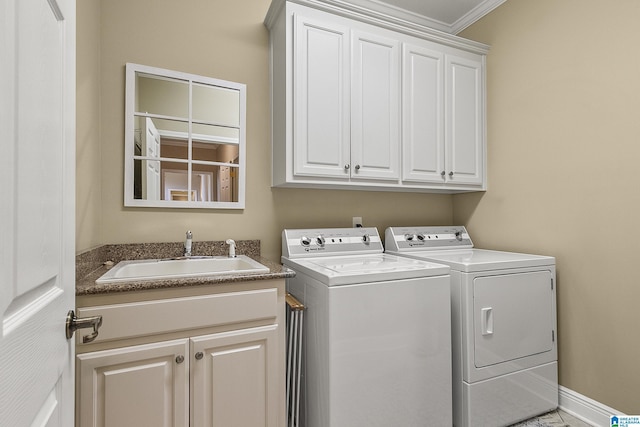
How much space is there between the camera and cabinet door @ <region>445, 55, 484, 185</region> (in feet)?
7.93

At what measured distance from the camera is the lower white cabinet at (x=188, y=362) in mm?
1245

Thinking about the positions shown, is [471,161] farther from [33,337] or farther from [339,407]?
[33,337]

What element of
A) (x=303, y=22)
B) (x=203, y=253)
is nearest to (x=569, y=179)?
(x=303, y=22)

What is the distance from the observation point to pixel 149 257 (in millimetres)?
1917

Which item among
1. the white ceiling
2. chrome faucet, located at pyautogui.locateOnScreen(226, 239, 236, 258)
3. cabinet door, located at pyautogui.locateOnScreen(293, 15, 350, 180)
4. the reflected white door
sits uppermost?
the white ceiling

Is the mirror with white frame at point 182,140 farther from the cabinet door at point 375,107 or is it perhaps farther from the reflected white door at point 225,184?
the cabinet door at point 375,107

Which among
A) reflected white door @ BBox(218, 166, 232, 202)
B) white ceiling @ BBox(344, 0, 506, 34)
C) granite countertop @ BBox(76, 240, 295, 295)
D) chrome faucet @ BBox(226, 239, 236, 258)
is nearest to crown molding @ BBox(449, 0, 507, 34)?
white ceiling @ BBox(344, 0, 506, 34)

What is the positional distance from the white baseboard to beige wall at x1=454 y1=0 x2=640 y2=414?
4 centimetres

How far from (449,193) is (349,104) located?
1.31m

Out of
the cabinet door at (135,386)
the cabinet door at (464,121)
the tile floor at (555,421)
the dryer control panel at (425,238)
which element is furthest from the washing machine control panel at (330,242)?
the tile floor at (555,421)

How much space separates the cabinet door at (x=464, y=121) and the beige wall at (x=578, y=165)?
11cm

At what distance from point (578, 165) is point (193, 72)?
2398 mm

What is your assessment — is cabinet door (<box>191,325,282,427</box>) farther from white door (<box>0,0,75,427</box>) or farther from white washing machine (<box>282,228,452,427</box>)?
white door (<box>0,0,75,427</box>)

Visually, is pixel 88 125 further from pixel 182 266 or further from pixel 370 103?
pixel 370 103
